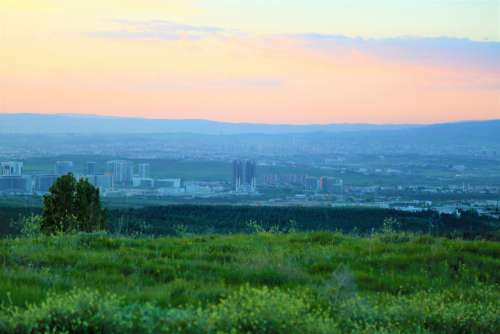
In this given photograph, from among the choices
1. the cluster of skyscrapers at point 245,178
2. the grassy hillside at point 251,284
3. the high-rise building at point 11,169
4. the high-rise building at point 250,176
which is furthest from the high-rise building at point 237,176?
the grassy hillside at point 251,284

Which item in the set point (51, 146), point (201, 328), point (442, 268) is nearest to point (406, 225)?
point (442, 268)

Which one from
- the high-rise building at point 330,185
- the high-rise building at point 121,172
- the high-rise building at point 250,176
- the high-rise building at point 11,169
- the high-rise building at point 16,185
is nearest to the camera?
the high-rise building at point 16,185

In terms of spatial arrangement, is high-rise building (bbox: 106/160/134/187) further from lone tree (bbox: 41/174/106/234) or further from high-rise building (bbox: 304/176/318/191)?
lone tree (bbox: 41/174/106/234)

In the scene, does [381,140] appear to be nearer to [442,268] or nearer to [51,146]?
[51,146]

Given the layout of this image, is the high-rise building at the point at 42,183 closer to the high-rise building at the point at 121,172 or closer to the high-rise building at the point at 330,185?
the high-rise building at the point at 121,172

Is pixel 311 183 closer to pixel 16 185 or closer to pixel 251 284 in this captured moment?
pixel 16 185
